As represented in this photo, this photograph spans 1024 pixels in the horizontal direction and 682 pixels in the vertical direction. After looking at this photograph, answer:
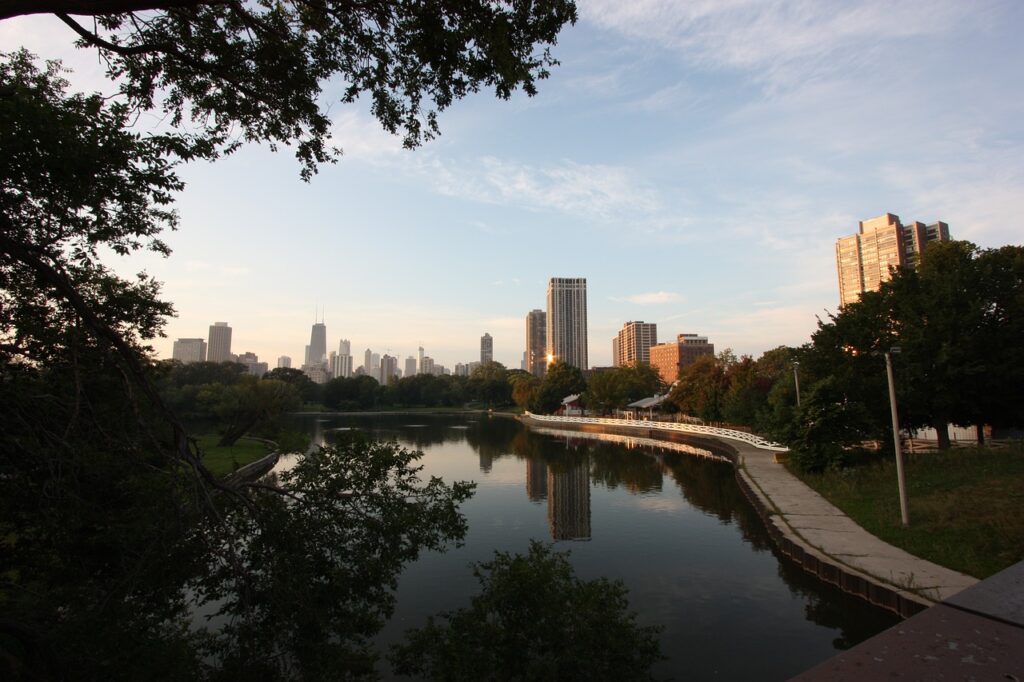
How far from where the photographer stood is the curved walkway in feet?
31.7

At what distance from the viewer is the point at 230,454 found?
3138 cm

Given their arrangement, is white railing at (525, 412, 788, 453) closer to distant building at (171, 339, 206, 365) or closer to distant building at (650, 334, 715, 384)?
distant building at (650, 334, 715, 384)

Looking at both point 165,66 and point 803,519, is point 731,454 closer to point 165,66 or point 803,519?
point 803,519

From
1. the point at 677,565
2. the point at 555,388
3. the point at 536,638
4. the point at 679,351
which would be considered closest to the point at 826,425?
the point at 677,565

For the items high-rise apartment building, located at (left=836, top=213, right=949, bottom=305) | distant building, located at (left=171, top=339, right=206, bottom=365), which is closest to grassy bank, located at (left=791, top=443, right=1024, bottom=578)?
high-rise apartment building, located at (left=836, top=213, right=949, bottom=305)

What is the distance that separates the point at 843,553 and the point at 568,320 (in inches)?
6590

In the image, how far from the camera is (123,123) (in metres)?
5.56

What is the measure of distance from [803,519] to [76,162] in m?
17.6

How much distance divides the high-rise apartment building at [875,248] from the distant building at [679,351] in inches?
2292

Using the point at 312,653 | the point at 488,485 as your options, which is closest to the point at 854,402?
the point at 488,485

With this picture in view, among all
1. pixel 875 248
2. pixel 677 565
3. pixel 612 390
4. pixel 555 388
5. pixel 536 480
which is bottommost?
pixel 677 565

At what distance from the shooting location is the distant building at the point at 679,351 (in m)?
151

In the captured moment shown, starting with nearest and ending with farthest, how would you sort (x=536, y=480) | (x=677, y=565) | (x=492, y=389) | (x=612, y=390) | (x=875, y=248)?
(x=677, y=565) < (x=536, y=480) < (x=612, y=390) < (x=875, y=248) < (x=492, y=389)

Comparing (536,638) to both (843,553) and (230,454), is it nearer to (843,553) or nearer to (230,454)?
(843,553)
